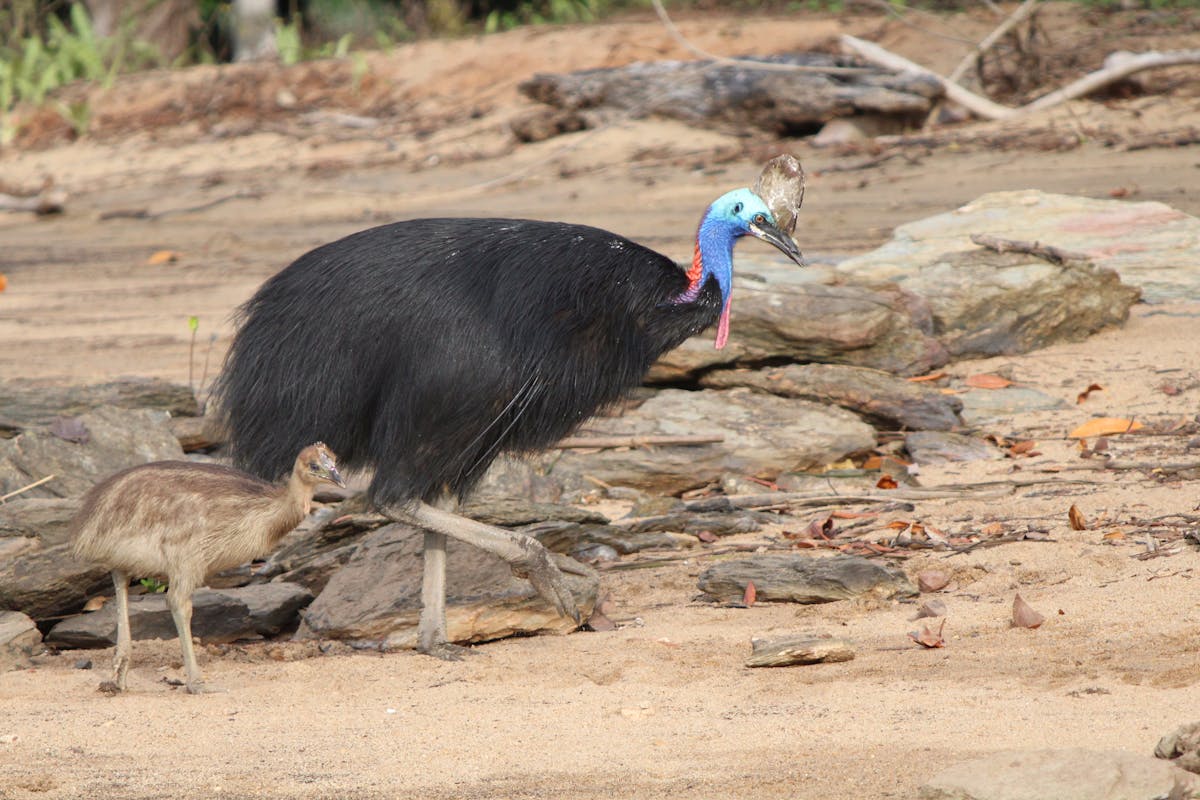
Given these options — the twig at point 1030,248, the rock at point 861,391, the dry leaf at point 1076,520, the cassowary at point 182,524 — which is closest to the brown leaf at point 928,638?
the dry leaf at point 1076,520

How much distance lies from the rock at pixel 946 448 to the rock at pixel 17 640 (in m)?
4.04

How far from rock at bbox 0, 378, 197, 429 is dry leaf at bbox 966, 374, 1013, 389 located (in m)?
4.14

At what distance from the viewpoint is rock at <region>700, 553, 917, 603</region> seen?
577 centimetres

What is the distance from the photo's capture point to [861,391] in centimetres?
806

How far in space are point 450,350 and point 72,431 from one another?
2656 mm

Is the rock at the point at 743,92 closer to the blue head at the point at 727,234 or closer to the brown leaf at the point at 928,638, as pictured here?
the blue head at the point at 727,234

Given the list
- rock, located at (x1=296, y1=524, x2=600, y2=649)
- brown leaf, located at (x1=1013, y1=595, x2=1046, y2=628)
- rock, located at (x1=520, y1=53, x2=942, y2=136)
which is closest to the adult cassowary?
Result: rock, located at (x1=296, y1=524, x2=600, y2=649)

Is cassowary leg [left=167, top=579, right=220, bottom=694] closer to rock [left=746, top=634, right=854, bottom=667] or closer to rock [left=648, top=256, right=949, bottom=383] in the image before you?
rock [left=746, top=634, right=854, bottom=667]

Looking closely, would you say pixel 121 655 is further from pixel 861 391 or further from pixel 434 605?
pixel 861 391

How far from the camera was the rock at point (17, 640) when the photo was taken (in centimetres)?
568

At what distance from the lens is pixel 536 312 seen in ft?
18.0

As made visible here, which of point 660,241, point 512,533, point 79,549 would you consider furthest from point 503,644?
point 660,241

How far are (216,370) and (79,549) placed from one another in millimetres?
4793

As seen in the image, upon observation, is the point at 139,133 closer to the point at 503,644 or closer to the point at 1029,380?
the point at 1029,380
